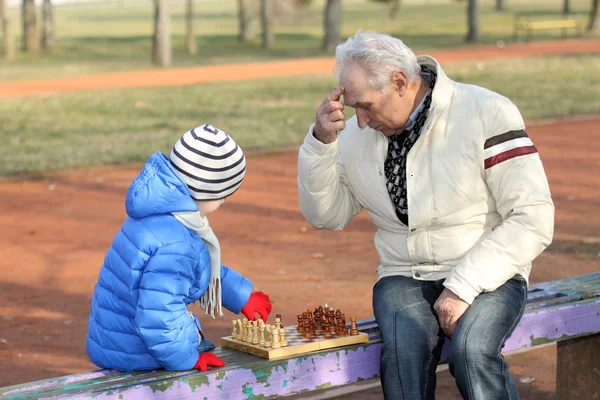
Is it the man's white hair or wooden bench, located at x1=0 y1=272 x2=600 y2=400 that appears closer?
wooden bench, located at x1=0 y1=272 x2=600 y2=400

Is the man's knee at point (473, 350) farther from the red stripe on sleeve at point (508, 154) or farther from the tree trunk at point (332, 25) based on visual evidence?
the tree trunk at point (332, 25)

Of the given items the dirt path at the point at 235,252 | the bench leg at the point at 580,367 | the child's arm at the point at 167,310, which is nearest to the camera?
the child's arm at the point at 167,310

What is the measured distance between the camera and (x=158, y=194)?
11.6ft

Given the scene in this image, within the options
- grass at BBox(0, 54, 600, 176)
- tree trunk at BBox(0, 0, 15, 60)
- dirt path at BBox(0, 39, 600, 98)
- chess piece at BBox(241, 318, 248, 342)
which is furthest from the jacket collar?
tree trunk at BBox(0, 0, 15, 60)

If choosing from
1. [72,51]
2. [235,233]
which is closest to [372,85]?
[235,233]

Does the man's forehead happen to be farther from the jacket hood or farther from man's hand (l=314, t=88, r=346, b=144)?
the jacket hood

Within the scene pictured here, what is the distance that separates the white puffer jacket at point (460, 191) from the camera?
3848mm

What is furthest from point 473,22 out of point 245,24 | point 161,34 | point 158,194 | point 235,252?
point 158,194

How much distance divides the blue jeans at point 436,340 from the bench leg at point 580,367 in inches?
33.6

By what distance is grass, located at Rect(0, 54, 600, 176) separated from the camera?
13.9 metres

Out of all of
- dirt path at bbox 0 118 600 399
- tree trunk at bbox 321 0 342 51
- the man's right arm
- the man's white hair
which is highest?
the man's white hair

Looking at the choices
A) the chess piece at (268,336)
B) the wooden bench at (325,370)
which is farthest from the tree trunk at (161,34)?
the chess piece at (268,336)

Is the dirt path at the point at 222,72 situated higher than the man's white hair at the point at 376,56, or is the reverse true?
the man's white hair at the point at 376,56

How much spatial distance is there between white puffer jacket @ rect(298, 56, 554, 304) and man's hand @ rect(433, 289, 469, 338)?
0.03 metres
